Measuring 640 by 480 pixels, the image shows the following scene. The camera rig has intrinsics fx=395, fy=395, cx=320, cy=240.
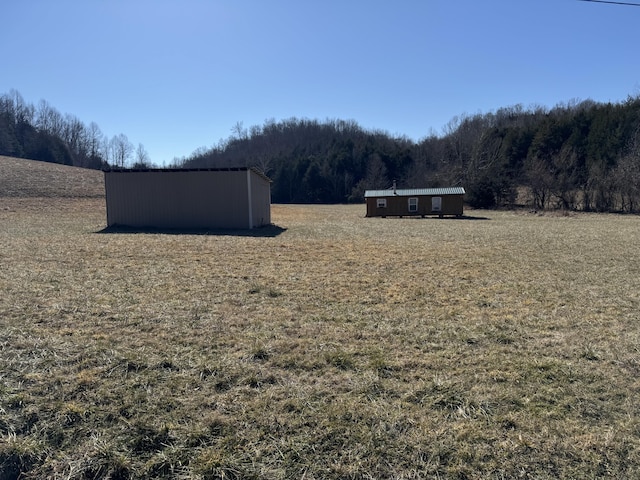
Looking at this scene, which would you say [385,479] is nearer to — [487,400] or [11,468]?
[487,400]

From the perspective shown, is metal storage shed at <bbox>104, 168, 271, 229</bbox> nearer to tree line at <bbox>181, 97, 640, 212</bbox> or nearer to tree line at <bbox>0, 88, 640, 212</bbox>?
tree line at <bbox>0, 88, 640, 212</bbox>

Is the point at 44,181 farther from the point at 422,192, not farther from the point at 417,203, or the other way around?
the point at 422,192

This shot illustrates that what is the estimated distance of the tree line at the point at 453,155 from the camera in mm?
34625

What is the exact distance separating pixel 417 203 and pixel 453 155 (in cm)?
3279

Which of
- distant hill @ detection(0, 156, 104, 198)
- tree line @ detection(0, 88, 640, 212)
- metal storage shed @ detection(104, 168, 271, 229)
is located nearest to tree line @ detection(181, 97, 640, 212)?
tree line @ detection(0, 88, 640, 212)

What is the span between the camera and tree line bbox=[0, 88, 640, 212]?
3462 cm

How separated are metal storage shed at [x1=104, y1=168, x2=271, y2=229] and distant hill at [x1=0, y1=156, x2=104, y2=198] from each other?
44.2ft

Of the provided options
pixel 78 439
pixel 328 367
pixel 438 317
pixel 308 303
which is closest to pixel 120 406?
pixel 78 439

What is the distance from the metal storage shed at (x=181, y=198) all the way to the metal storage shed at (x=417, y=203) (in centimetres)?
1427

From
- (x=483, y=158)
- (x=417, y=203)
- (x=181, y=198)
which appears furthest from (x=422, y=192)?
(x=483, y=158)

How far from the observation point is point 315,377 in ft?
Result: 9.85

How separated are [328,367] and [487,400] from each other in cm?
118

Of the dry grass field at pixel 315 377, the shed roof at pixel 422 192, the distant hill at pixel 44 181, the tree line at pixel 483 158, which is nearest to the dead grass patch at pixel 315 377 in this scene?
the dry grass field at pixel 315 377

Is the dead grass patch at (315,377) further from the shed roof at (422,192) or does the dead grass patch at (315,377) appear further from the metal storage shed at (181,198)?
the shed roof at (422,192)
